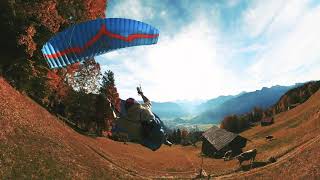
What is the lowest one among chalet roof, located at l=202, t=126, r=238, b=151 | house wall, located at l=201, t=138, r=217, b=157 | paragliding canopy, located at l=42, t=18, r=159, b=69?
house wall, located at l=201, t=138, r=217, b=157

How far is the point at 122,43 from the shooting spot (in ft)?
92.5

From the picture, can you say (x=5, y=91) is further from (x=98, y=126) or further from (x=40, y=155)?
(x=98, y=126)

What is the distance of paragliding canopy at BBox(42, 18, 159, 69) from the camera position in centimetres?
2711

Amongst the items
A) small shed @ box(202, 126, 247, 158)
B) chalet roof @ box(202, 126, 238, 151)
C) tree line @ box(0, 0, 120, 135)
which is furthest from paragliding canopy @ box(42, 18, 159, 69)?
chalet roof @ box(202, 126, 238, 151)

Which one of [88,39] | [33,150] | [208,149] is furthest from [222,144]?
[88,39]

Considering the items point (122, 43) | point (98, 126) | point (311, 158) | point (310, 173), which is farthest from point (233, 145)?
point (122, 43)

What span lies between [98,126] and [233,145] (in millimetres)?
38686

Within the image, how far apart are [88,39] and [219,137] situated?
86.8 meters

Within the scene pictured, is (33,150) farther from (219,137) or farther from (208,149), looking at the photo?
(208,149)

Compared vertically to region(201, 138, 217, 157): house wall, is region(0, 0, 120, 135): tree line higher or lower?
higher

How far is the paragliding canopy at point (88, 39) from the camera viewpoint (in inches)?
1067

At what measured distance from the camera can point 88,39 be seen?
89.8ft

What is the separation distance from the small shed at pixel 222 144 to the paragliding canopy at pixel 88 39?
78.7 m

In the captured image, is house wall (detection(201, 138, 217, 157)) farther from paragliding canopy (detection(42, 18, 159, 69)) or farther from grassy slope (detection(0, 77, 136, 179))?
paragliding canopy (detection(42, 18, 159, 69))
